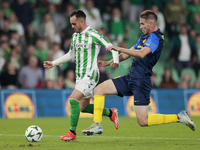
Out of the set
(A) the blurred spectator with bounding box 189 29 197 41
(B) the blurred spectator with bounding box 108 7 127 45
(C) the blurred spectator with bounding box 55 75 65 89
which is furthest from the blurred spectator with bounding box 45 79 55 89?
(A) the blurred spectator with bounding box 189 29 197 41

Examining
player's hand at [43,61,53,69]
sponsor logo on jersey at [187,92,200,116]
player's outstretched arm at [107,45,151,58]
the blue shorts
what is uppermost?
player's outstretched arm at [107,45,151,58]

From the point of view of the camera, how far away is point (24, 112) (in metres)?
12.1

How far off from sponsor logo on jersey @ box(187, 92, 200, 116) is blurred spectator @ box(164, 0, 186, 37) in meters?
3.82

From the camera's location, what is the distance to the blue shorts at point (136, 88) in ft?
20.5

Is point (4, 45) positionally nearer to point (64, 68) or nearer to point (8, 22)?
point (8, 22)

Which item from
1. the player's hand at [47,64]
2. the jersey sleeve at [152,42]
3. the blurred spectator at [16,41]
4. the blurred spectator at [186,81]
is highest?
the blurred spectator at [16,41]

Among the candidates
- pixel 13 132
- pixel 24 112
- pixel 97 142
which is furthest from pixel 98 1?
pixel 97 142

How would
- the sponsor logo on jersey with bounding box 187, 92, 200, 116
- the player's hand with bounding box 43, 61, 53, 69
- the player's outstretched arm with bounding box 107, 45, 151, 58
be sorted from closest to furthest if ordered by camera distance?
the player's outstretched arm with bounding box 107, 45, 151, 58
the player's hand with bounding box 43, 61, 53, 69
the sponsor logo on jersey with bounding box 187, 92, 200, 116

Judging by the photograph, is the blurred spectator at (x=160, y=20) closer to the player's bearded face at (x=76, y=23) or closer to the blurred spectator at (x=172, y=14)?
the blurred spectator at (x=172, y=14)

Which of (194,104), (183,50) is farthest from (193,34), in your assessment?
(194,104)

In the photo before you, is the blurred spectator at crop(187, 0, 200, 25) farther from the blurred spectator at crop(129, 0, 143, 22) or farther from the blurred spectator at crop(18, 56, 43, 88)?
the blurred spectator at crop(18, 56, 43, 88)

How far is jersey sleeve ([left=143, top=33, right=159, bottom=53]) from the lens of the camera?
19.9ft

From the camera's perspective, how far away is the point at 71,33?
47.1ft

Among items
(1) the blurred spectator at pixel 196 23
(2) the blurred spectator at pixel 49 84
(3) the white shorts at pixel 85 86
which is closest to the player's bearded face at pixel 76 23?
(3) the white shorts at pixel 85 86
